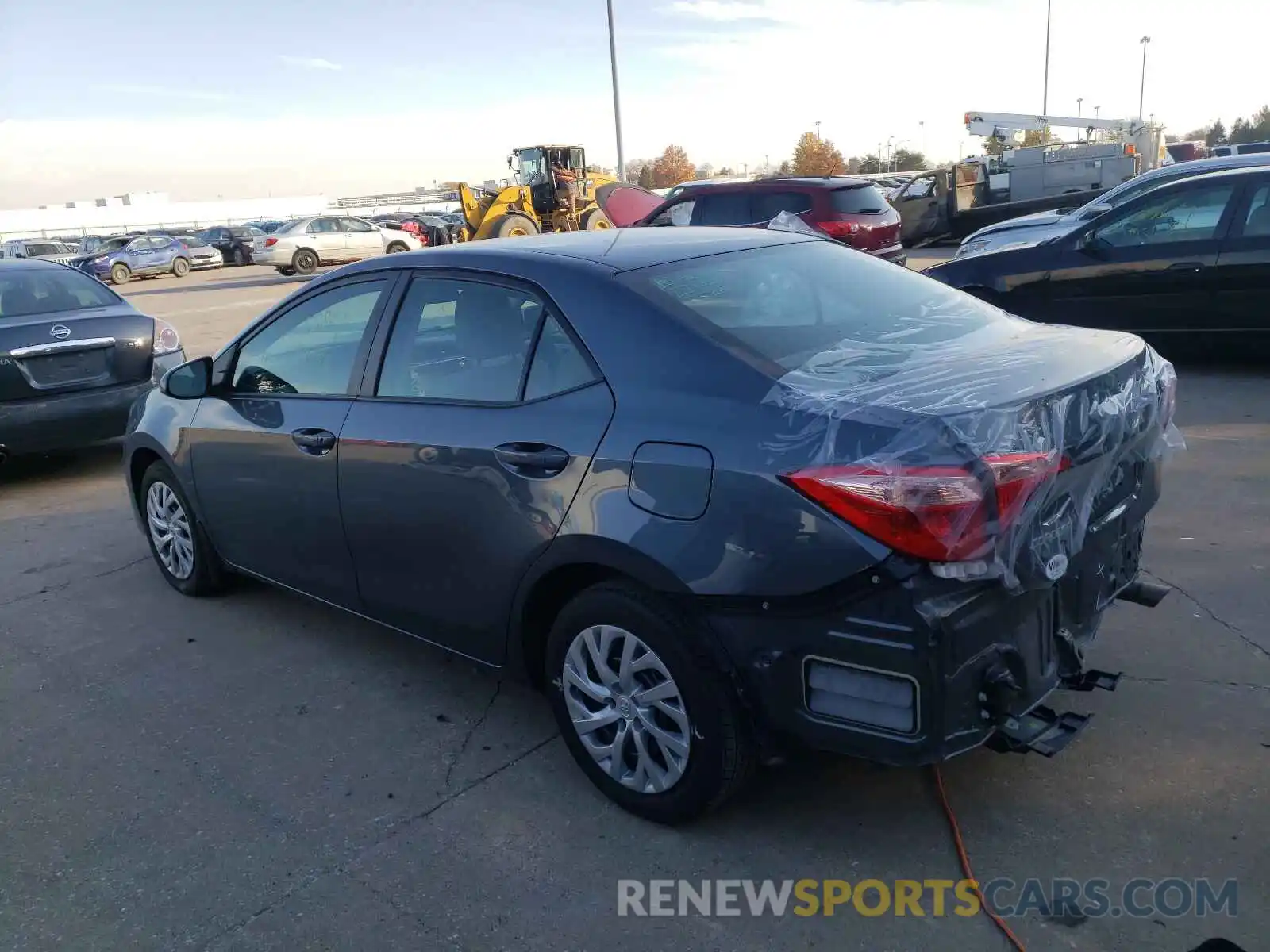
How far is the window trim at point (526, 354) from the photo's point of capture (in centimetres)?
309

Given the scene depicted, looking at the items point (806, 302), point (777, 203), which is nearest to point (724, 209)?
point (777, 203)

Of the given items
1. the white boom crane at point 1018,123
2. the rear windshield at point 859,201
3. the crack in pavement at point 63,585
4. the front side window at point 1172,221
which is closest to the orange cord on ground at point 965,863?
the crack in pavement at point 63,585

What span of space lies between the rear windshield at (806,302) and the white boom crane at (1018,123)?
102 feet

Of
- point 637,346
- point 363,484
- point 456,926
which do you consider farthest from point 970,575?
point 363,484

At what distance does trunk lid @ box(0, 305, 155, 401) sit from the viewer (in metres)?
6.77

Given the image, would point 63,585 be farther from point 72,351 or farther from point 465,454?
point 465,454

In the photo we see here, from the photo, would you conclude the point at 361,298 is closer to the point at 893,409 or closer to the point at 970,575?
the point at 893,409

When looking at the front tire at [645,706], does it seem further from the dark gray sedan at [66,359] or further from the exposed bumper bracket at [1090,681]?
the dark gray sedan at [66,359]

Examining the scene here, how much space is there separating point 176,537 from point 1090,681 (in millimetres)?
4064

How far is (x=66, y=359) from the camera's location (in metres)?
7.00

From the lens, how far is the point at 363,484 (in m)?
3.64

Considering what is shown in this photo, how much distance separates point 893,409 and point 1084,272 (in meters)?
6.82

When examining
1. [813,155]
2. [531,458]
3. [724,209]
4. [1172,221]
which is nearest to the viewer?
[531,458]

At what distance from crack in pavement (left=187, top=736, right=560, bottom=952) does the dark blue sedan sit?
107ft
